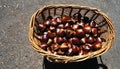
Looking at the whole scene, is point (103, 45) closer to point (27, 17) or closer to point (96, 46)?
point (96, 46)

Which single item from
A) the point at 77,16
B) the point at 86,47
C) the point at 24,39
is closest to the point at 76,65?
the point at 86,47

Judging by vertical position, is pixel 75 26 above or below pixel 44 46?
above

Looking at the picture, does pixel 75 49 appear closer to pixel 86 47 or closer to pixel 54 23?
pixel 86 47

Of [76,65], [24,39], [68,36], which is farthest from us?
[24,39]

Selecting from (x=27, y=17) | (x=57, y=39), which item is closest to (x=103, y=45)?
(x=57, y=39)

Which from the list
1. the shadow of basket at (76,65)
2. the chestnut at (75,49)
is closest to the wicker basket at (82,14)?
the chestnut at (75,49)

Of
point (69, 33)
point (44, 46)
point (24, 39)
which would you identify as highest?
point (69, 33)

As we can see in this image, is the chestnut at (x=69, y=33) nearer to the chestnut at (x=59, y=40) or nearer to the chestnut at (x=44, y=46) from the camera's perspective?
the chestnut at (x=59, y=40)

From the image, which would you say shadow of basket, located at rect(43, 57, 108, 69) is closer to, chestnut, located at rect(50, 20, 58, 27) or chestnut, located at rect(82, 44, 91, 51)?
chestnut, located at rect(82, 44, 91, 51)
